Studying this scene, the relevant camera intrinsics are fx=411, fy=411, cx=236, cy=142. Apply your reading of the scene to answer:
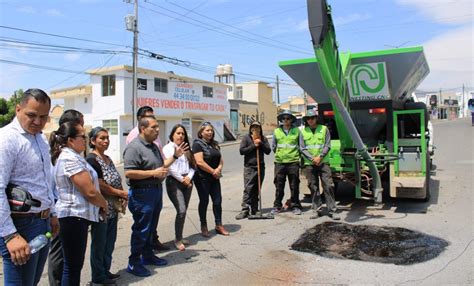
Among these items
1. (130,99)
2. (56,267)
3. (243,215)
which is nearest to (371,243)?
(243,215)

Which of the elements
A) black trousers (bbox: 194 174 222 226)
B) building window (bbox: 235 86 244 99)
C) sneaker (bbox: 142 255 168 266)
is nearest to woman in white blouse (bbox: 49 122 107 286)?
sneaker (bbox: 142 255 168 266)

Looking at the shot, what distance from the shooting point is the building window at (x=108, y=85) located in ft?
98.7

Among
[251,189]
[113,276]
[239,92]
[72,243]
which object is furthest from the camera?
[239,92]

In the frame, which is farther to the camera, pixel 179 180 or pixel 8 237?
pixel 179 180

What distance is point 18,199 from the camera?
2.57m

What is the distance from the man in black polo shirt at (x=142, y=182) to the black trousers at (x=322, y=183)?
3484 mm

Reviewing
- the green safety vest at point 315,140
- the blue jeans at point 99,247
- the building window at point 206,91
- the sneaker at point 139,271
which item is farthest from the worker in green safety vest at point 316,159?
the building window at point 206,91

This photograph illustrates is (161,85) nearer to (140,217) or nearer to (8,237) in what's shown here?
(140,217)

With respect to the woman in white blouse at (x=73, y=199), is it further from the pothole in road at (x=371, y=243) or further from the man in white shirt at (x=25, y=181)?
the pothole in road at (x=371, y=243)

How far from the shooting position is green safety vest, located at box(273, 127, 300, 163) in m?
7.55

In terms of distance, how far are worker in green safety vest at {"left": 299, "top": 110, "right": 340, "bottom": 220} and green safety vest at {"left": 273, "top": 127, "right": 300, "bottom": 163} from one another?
110 millimetres

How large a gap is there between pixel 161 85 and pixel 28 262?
30.0m

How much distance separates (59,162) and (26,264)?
1.00 metres

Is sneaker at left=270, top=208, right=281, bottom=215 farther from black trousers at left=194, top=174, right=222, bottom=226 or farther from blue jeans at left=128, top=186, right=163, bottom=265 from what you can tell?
blue jeans at left=128, top=186, right=163, bottom=265
